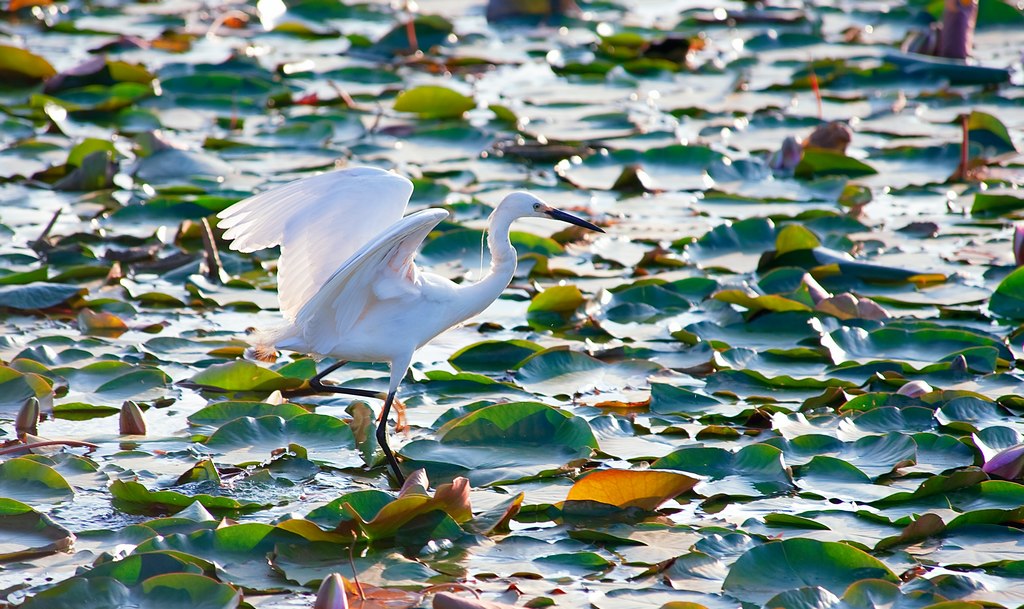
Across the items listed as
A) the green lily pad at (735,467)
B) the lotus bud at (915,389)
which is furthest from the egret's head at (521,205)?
the lotus bud at (915,389)

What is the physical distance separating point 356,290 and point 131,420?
95 centimetres

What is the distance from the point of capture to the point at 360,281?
16.2 feet

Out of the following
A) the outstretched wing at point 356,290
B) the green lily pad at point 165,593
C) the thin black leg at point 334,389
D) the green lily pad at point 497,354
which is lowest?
the thin black leg at point 334,389

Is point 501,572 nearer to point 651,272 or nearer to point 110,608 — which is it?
point 110,608

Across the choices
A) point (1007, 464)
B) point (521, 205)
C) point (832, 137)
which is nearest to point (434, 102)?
point (832, 137)

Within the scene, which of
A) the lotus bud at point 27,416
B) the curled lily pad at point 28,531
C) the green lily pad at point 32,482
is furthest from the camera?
the lotus bud at point 27,416

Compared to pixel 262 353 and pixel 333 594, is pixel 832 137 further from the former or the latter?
pixel 333 594

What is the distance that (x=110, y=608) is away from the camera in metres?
3.46

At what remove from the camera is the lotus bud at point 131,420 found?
4.72 metres

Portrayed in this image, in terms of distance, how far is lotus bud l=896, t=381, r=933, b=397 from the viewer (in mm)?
4965

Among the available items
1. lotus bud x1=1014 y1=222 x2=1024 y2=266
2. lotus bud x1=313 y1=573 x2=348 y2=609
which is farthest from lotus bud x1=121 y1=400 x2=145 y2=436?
lotus bud x1=1014 y1=222 x2=1024 y2=266

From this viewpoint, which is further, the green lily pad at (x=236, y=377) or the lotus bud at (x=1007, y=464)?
the green lily pad at (x=236, y=377)

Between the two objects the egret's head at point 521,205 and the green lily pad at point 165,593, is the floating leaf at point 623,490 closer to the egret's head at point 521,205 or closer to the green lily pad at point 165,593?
the green lily pad at point 165,593

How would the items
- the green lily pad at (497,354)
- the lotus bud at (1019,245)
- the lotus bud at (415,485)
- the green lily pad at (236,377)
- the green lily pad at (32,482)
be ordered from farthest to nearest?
the lotus bud at (1019,245) → the green lily pad at (497,354) → the green lily pad at (236,377) → the green lily pad at (32,482) → the lotus bud at (415,485)
